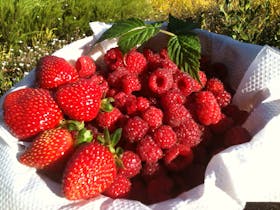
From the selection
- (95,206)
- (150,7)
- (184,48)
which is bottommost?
(150,7)

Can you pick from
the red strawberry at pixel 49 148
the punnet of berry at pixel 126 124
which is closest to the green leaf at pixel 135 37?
the punnet of berry at pixel 126 124

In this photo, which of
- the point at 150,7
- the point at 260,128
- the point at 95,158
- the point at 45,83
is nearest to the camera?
the point at 95,158

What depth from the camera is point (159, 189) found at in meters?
1.40

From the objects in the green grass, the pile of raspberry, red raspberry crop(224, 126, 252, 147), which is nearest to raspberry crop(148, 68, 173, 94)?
the pile of raspberry

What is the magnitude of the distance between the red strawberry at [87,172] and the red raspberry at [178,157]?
6.2 inches

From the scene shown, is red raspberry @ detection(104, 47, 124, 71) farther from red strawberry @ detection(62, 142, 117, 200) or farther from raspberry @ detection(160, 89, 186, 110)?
red strawberry @ detection(62, 142, 117, 200)

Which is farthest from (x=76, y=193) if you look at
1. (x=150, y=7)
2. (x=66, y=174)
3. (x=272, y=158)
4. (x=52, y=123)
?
(x=150, y=7)

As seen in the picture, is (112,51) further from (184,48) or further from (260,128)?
(260,128)

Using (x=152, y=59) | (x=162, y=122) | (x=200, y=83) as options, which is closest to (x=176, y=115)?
(x=162, y=122)

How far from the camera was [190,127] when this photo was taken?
1486 millimetres

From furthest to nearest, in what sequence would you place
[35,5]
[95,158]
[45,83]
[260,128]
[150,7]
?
1. [150,7]
2. [35,5]
3. [45,83]
4. [260,128]
5. [95,158]

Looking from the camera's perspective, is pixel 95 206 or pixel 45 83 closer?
pixel 95 206

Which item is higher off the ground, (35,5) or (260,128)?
(260,128)

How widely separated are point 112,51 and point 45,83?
0.73 feet
